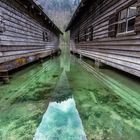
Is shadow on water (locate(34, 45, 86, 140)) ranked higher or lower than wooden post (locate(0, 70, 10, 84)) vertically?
lower

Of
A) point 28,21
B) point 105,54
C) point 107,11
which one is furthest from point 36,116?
point 28,21

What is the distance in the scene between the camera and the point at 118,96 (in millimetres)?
4145

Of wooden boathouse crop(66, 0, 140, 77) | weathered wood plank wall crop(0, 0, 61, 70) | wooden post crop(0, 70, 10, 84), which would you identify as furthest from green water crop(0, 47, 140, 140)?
weathered wood plank wall crop(0, 0, 61, 70)

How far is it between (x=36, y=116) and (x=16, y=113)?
0.45 m

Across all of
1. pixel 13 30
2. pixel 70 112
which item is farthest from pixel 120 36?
pixel 13 30

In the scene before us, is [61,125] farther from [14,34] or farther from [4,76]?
[14,34]

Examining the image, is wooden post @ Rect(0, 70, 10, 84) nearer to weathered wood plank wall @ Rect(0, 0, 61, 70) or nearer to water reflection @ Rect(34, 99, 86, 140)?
weathered wood plank wall @ Rect(0, 0, 61, 70)

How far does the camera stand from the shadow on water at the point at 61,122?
7.93 feet

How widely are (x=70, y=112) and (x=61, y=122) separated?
1.51 feet

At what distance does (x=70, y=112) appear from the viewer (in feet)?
10.7

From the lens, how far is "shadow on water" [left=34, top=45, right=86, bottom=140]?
2418 mm

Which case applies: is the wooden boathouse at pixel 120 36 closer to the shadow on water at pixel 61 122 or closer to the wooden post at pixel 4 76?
the shadow on water at pixel 61 122

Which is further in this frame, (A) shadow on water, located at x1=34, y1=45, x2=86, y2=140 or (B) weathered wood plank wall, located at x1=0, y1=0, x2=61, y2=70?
(B) weathered wood plank wall, located at x1=0, y1=0, x2=61, y2=70

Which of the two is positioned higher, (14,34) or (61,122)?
(14,34)
